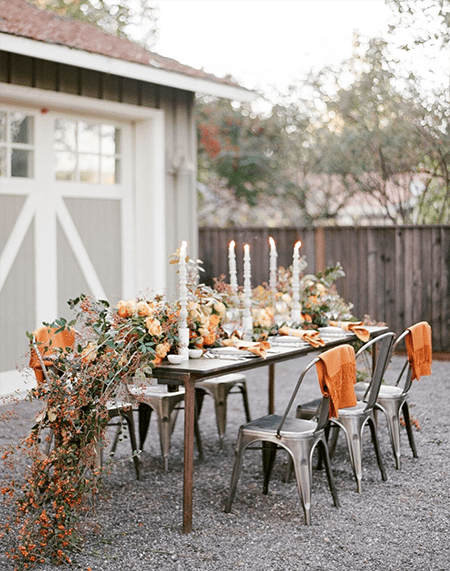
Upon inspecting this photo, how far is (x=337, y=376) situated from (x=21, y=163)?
4.33 m

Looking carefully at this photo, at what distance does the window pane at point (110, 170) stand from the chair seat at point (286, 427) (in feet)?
14.4

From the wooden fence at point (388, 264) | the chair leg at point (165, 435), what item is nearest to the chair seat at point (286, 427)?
the chair leg at point (165, 435)

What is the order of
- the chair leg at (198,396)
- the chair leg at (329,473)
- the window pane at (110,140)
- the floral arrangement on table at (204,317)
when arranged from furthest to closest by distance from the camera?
1. the window pane at (110,140)
2. the chair leg at (198,396)
3. the floral arrangement on table at (204,317)
4. the chair leg at (329,473)

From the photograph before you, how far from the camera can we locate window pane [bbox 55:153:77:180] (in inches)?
307

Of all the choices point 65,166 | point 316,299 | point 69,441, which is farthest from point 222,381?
point 65,166

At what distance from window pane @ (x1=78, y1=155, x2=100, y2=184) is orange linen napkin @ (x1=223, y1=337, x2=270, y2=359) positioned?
3.76 meters

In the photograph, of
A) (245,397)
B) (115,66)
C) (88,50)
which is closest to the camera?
(245,397)

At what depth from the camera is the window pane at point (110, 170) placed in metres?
8.27

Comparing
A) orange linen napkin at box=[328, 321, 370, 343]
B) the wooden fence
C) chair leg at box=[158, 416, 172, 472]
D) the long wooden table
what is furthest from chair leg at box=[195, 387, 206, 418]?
the wooden fence

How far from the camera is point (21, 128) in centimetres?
746

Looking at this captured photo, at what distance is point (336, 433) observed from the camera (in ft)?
17.5

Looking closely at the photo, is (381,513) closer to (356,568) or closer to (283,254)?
(356,568)

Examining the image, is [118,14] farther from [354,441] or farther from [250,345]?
[354,441]

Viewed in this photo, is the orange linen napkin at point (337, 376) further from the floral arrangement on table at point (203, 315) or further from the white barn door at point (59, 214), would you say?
the white barn door at point (59, 214)
